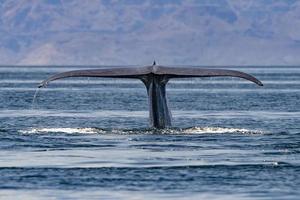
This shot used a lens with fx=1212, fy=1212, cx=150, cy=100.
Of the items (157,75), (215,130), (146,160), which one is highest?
(157,75)

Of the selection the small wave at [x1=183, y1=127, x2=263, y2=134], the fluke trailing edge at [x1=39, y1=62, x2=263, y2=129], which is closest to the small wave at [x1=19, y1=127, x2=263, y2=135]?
the small wave at [x1=183, y1=127, x2=263, y2=134]

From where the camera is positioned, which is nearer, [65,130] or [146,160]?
[146,160]

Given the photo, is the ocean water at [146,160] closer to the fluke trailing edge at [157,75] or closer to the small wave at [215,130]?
the small wave at [215,130]

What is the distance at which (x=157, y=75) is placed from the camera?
35.2m

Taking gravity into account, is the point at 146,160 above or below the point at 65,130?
below

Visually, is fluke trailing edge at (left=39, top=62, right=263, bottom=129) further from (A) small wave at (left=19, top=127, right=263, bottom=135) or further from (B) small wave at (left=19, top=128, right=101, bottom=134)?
(B) small wave at (left=19, top=128, right=101, bottom=134)

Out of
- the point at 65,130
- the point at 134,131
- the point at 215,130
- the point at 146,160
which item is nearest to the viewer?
the point at 146,160

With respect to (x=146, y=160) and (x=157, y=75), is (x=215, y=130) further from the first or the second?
(x=146, y=160)

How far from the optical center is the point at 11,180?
25.3m

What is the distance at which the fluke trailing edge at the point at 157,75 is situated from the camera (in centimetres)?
3312

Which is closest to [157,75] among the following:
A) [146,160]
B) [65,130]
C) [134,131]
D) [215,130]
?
[134,131]

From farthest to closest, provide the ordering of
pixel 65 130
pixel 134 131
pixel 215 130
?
1. pixel 65 130
2. pixel 215 130
3. pixel 134 131

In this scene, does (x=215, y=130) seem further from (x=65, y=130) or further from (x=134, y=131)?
(x=65, y=130)

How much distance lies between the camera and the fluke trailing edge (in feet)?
109
